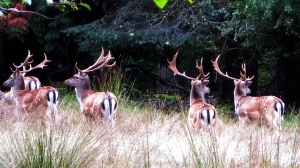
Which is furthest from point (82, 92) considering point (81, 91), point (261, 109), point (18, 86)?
point (261, 109)

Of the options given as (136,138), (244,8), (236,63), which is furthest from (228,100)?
(136,138)

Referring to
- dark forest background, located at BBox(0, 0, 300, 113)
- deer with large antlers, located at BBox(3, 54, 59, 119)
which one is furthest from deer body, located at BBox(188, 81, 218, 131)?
dark forest background, located at BBox(0, 0, 300, 113)

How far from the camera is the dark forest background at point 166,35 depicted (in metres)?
13.4

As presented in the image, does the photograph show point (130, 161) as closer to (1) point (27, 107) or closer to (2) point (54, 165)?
(2) point (54, 165)

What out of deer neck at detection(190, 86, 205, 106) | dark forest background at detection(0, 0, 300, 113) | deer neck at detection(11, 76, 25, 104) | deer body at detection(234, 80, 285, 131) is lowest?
deer body at detection(234, 80, 285, 131)

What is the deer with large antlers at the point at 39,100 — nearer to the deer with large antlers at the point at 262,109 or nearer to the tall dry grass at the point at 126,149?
the tall dry grass at the point at 126,149

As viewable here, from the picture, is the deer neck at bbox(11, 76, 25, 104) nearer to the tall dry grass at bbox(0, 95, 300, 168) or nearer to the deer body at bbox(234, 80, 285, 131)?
the tall dry grass at bbox(0, 95, 300, 168)

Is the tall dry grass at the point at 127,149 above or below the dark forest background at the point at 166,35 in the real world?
below

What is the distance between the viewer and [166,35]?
14.5 metres

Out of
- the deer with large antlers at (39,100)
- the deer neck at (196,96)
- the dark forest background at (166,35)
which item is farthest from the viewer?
the dark forest background at (166,35)

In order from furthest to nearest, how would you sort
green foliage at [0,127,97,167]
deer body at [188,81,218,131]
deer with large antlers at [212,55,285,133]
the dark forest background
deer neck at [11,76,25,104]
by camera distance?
1. the dark forest background
2. deer neck at [11,76,25,104]
3. deer with large antlers at [212,55,285,133]
4. deer body at [188,81,218,131]
5. green foliage at [0,127,97,167]

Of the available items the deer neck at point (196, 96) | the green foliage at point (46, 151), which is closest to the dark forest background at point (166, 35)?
the deer neck at point (196, 96)

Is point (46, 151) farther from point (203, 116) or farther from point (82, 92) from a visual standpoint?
point (82, 92)

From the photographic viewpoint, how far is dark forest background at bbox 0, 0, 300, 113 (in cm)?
1338
